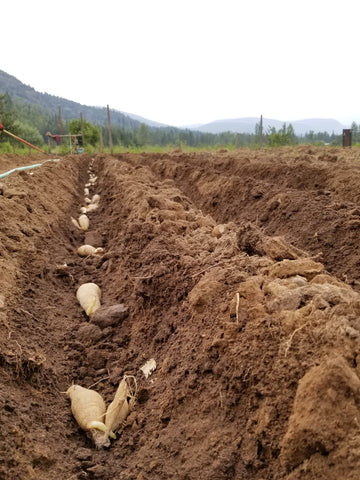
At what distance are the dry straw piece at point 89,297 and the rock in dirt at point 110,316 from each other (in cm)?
19

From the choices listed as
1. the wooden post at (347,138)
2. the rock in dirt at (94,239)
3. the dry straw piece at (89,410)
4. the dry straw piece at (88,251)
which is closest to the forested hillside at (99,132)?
the wooden post at (347,138)

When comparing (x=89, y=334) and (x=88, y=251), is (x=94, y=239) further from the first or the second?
(x=89, y=334)

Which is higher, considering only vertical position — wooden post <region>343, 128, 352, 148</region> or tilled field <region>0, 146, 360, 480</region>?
wooden post <region>343, 128, 352, 148</region>

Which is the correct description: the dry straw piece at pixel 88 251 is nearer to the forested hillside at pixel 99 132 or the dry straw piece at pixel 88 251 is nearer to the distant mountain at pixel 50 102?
the forested hillside at pixel 99 132

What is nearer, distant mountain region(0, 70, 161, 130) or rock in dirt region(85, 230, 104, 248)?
rock in dirt region(85, 230, 104, 248)

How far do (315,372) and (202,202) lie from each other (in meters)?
7.31

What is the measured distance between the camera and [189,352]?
A: 2.42 m

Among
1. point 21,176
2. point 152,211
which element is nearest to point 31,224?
point 152,211

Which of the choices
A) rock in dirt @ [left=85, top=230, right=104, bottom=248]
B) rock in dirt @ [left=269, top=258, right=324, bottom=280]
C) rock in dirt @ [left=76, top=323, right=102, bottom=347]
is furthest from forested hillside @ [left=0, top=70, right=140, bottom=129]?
rock in dirt @ [left=269, top=258, right=324, bottom=280]

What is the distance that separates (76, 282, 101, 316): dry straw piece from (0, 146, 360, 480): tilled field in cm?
10

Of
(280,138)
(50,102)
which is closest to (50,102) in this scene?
(50,102)

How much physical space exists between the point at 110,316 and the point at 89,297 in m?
0.51

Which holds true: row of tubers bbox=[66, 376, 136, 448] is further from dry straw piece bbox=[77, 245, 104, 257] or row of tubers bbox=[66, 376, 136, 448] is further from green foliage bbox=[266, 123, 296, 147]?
green foliage bbox=[266, 123, 296, 147]

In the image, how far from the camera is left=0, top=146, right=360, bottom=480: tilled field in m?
1.62
